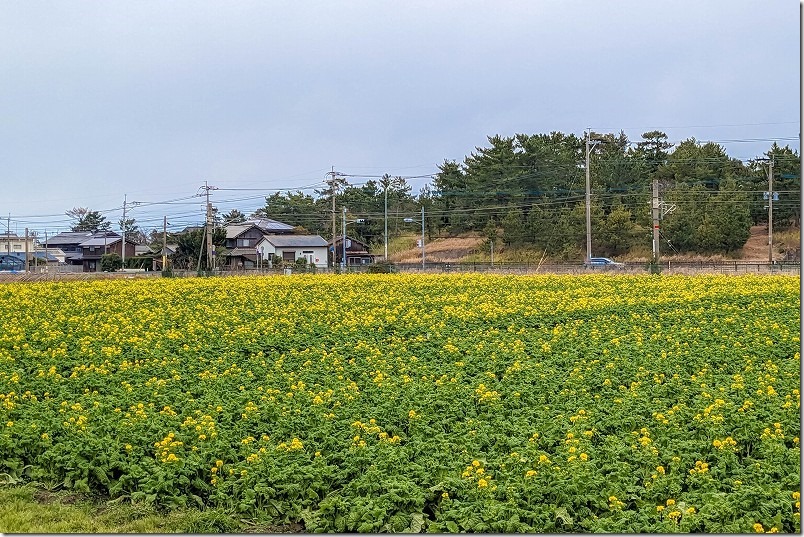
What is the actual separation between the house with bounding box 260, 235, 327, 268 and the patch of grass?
5303 cm

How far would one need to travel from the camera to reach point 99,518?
5629mm

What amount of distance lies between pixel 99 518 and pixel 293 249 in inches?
2126

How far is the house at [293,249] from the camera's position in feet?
193

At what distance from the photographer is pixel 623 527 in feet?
16.3

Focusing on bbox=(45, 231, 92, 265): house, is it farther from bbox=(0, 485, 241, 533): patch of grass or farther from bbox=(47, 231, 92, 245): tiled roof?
bbox=(0, 485, 241, 533): patch of grass

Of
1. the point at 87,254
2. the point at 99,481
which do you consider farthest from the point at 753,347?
the point at 87,254

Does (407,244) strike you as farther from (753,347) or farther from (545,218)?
(753,347)

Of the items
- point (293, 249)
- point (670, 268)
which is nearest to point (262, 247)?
point (293, 249)

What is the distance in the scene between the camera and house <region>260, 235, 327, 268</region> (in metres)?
58.9

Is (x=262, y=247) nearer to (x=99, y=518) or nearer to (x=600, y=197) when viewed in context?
(x=600, y=197)

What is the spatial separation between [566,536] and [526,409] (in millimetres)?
2796

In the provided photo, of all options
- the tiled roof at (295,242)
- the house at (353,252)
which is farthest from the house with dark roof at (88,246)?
the house at (353,252)

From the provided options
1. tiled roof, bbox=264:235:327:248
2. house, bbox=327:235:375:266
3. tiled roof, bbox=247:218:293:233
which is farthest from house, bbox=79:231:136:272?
house, bbox=327:235:375:266

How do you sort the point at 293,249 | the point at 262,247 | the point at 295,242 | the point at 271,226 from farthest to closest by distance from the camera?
the point at 271,226 → the point at 262,247 → the point at 295,242 → the point at 293,249
